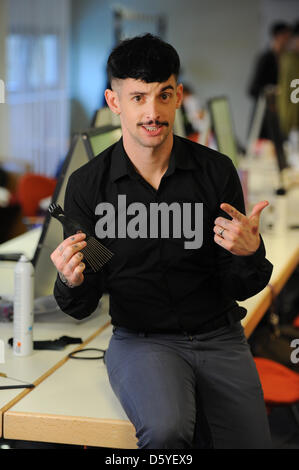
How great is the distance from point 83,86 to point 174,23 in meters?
1.44

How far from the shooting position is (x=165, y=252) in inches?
63.9

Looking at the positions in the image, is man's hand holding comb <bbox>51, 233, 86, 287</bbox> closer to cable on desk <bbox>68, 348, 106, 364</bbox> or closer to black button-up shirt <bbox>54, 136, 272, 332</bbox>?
black button-up shirt <bbox>54, 136, 272, 332</bbox>

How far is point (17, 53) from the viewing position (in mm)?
7188

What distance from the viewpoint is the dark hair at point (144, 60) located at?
152 centimetres

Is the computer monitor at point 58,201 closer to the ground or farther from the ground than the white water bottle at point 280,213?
farther from the ground

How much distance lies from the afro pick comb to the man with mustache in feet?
0.09

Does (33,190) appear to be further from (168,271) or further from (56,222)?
(168,271)

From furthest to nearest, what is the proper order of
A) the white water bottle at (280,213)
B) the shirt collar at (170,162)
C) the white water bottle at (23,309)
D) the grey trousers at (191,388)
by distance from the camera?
1. the white water bottle at (280,213)
2. the white water bottle at (23,309)
3. the shirt collar at (170,162)
4. the grey trousers at (191,388)

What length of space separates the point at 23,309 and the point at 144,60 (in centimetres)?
68

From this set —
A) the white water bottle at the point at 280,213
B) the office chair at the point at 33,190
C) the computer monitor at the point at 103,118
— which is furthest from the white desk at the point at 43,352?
the office chair at the point at 33,190

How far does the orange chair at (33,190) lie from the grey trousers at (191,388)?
3.08 metres

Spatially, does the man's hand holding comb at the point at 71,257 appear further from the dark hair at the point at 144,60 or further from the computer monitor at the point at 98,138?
the computer monitor at the point at 98,138
